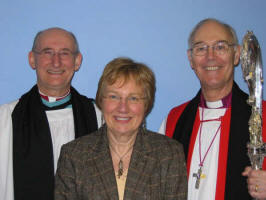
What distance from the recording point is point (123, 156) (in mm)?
2033

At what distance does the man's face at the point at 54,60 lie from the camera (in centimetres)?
249

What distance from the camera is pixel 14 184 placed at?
2.48 meters

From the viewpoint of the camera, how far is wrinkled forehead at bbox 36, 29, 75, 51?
254 centimetres

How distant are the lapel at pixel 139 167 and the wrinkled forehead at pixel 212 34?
1.00 m

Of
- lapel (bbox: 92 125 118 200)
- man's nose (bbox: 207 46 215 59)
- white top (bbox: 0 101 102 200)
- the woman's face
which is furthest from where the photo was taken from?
white top (bbox: 0 101 102 200)

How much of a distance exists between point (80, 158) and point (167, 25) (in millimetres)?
1854

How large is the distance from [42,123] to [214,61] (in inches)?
61.6

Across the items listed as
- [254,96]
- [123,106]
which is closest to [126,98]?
[123,106]

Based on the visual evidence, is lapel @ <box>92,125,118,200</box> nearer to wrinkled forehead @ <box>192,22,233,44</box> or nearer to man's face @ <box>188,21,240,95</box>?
man's face @ <box>188,21,240,95</box>

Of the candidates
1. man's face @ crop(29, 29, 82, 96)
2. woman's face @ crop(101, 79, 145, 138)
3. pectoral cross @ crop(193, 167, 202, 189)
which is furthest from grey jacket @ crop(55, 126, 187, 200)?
man's face @ crop(29, 29, 82, 96)

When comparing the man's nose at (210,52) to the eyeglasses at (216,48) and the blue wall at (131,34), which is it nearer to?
the eyeglasses at (216,48)

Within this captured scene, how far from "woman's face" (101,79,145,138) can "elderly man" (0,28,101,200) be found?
0.71m

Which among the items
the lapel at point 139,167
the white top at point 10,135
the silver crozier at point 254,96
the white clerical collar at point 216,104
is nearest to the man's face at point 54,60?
the white top at point 10,135

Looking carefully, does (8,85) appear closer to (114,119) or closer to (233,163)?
(114,119)
